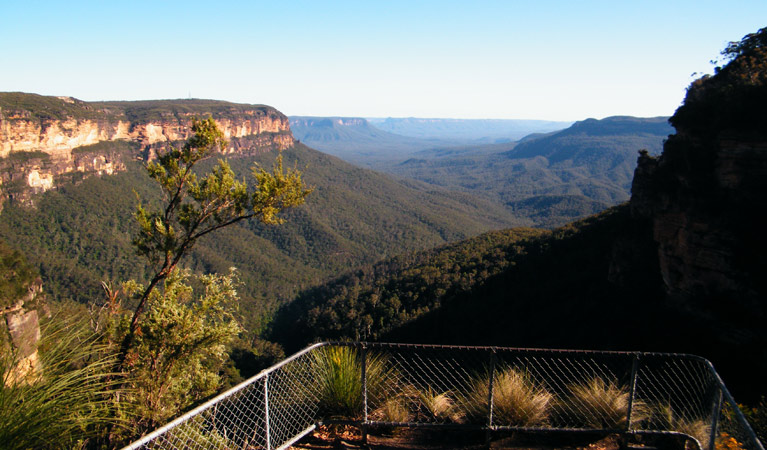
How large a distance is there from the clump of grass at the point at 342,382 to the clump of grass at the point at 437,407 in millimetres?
439

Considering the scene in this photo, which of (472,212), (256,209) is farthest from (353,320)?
(472,212)

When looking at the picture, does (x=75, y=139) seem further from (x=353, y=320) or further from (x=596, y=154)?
(x=596, y=154)

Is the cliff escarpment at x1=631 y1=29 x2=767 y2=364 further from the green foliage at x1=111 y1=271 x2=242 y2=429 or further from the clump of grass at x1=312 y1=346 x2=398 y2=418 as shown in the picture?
the green foliage at x1=111 y1=271 x2=242 y2=429

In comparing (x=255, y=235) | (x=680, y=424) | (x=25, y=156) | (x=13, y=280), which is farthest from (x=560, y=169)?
(x=680, y=424)

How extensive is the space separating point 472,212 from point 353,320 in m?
72.6

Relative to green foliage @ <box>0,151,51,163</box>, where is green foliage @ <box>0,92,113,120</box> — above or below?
above

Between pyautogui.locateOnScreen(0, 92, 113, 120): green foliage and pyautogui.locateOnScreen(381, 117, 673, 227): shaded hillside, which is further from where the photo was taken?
pyautogui.locateOnScreen(381, 117, 673, 227): shaded hillside

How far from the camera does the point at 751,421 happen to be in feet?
13.6

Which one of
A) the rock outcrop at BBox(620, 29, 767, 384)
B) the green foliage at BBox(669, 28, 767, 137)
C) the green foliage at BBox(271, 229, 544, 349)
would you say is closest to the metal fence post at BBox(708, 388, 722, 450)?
the rock outcrop at BBox(620, 29, 767, 384)

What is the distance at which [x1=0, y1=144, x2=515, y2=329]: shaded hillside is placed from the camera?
45.4 meters

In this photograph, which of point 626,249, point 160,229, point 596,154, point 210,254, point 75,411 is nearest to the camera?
point 75,411

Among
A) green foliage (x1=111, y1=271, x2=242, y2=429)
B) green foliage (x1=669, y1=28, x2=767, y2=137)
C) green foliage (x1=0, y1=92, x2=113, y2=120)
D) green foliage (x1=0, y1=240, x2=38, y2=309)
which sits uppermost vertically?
green foliage (x1=0, y1=92, x2=113, y2=120)

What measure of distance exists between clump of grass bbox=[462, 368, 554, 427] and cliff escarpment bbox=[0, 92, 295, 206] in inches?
1226

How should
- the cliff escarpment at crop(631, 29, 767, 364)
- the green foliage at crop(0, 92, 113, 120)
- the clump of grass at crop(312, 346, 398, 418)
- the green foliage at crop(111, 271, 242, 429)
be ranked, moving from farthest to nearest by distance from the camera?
the green foliage at crop(0, 92, 113, 120) → the cliff escarpment at crop(631, 29, 767, 364) → the green foliage at crop(111, 271, 242, 429) → the clump of grass at crop(312, 346, 398, 418)
